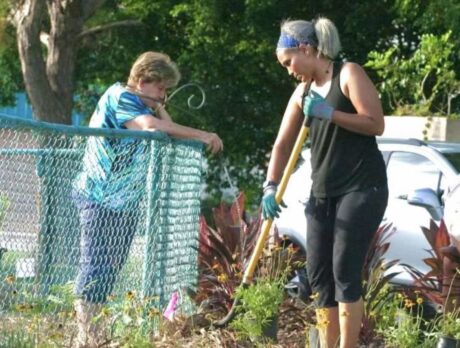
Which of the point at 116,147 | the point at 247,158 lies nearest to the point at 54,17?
the point at 247,158

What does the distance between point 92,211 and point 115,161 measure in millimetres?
313

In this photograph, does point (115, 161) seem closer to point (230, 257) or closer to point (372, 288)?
point (230, 257)

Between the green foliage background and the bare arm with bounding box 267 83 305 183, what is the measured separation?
1051cm

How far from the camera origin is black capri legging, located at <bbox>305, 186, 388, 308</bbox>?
616cm

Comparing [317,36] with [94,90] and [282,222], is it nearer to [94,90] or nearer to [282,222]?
[282,222]

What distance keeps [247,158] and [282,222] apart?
28.3ft

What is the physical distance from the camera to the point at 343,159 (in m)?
6.27

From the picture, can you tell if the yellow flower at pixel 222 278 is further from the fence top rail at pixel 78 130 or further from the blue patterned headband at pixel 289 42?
the blue patterned headband at pixel 289 42

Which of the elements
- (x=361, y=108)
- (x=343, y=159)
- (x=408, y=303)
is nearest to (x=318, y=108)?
(x=361, y=108)

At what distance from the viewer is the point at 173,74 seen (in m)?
7.02

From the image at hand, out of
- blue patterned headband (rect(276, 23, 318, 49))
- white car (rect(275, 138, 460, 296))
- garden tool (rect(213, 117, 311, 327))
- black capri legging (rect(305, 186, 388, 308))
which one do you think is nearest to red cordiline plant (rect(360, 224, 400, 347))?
garden tool (rect(213, 117, 311, 327))

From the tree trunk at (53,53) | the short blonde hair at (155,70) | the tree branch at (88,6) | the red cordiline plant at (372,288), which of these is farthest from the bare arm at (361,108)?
the tree branch at (88,6)

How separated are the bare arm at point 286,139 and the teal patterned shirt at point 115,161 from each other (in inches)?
30.5

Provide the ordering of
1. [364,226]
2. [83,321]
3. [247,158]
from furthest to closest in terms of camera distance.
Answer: [247,158], [83,321], [364,226]
